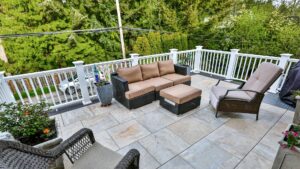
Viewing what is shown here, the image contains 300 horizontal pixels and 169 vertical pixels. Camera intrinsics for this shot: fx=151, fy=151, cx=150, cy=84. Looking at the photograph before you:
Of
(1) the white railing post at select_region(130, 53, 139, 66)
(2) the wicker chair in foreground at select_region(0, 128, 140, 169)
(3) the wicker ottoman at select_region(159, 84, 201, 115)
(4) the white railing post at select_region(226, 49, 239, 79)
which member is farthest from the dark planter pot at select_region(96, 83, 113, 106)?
(4) the white railing post at select_region(226, 49, 239, 79)

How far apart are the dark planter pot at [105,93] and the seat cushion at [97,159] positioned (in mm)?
1871

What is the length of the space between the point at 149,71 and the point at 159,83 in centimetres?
47

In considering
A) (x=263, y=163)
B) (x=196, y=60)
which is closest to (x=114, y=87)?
(x=263, y=163)

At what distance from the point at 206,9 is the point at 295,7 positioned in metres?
4.29

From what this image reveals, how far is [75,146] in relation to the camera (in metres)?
1.50

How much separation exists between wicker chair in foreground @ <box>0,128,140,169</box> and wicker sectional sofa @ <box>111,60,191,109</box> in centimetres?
164

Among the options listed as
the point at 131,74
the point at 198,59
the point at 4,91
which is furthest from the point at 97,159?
the point at 198,59

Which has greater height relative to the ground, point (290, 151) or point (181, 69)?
point (181, 69)

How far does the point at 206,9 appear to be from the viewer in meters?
9.37

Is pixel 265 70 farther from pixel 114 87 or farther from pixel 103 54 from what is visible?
pixel 103 54

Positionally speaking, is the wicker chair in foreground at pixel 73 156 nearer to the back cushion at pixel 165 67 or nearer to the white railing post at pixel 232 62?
the back cushion at pixel 165 67

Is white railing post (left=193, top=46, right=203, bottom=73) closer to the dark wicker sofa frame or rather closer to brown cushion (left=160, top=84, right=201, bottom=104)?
brown cushion (left=160, top=84, right=201, bottom=104)

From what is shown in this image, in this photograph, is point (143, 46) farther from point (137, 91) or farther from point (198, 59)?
point (137, 91)

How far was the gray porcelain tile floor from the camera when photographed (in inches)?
79.6
